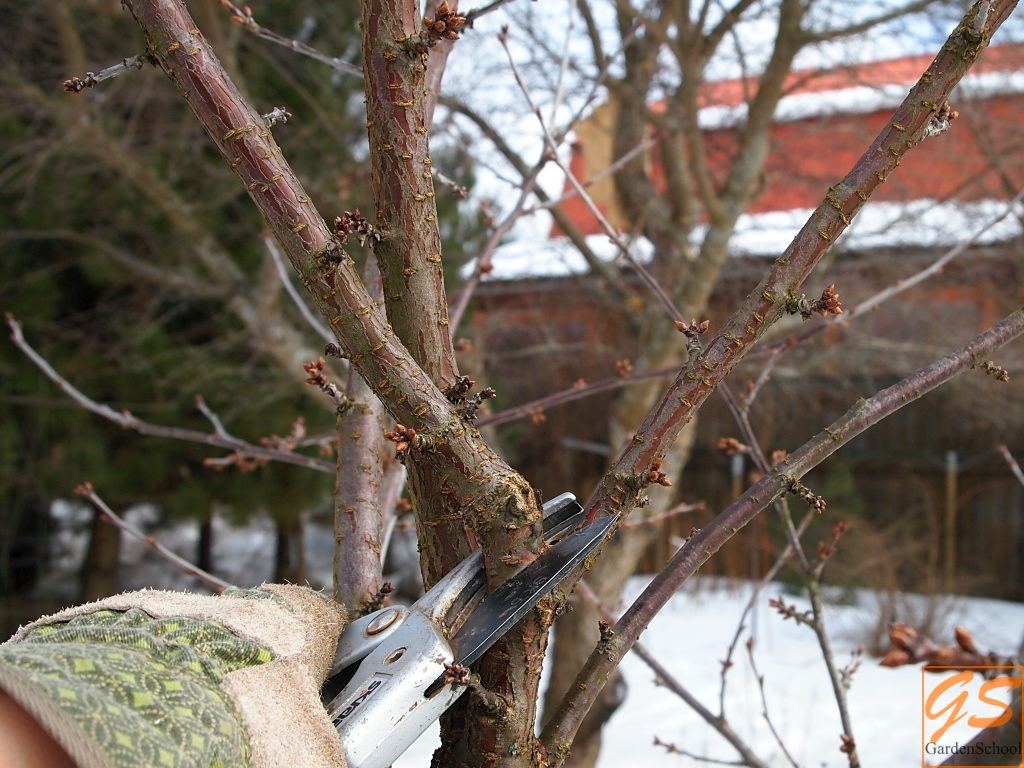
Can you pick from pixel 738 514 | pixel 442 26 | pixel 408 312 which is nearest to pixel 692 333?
pixel 738 514

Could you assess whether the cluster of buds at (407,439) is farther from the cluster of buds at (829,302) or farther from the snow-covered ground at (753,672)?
the snow-covered ground at (753,672)

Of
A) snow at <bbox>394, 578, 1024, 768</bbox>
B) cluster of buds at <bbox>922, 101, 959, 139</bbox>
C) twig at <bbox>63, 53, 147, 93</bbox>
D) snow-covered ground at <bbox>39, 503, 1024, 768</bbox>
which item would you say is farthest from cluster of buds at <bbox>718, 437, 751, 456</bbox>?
snow at <bbox>394, 578, 1024, 768</bbox>

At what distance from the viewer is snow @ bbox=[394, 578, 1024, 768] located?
14.5 ft

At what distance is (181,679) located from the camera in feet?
2.46

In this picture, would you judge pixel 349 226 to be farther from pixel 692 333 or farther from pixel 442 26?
pixel 692 333

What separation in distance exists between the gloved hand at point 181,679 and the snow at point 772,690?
2.74 metres

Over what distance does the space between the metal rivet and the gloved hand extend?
0.04 m

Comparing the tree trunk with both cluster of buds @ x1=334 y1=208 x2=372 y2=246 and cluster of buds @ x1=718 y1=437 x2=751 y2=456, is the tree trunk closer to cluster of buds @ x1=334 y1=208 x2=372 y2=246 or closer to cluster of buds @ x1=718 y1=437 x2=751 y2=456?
cluster of buds @ x1=718 y1=437 x2=751 y2=456

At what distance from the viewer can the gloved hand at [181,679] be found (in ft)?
2.12

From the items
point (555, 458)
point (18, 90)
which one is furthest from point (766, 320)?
point (555, 458)

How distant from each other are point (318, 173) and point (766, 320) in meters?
4.86

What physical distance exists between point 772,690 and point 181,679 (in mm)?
5196

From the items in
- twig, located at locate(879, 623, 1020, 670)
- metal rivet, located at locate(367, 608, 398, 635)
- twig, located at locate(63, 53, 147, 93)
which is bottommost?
twig, located at locate(879, 623, 1020, 670)

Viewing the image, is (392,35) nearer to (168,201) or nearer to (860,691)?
(168,201)
